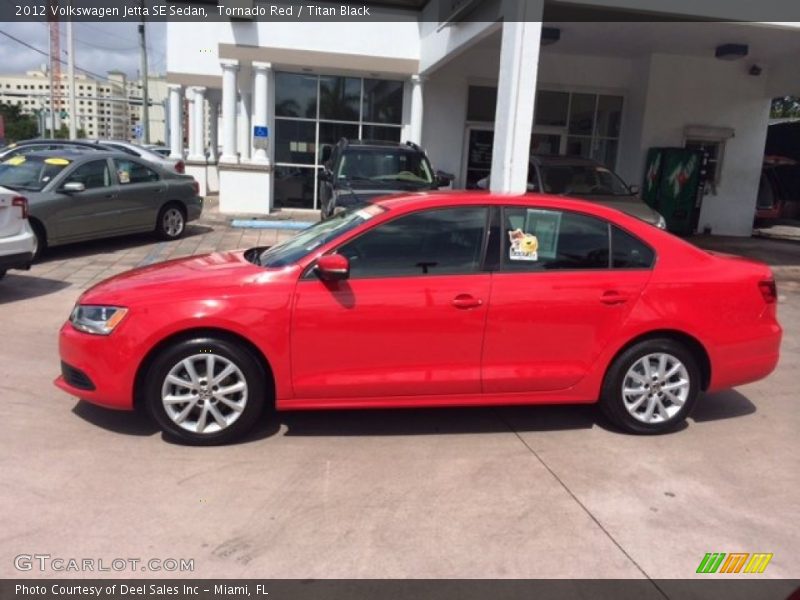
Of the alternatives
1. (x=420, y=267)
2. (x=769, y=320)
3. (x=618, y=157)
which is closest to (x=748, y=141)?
(x=618, y=157)

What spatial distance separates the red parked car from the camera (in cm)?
411

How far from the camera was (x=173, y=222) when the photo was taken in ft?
40.4

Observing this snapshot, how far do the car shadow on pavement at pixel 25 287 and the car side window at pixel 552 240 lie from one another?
6030 mm

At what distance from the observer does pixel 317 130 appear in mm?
16922

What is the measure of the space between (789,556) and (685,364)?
5.02 feet

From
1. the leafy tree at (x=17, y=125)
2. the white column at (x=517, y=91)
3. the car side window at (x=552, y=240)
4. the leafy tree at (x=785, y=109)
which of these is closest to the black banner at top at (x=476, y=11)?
the white column at (x=517, y=91)

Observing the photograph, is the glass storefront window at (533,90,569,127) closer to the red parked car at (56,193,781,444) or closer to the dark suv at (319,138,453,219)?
the dark suv at (319,138,453,219)

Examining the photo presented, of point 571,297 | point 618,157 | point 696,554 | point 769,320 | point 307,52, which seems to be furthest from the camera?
point 618,157

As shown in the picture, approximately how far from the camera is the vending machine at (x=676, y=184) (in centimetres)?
1514

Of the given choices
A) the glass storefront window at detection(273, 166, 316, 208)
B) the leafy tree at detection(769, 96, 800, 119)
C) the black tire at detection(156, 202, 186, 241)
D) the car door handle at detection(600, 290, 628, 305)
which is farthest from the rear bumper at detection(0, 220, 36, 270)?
Answer: the leafy tree at detection(769, 96, 800, 119)

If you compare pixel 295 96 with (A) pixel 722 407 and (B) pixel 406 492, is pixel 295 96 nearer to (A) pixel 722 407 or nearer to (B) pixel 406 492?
(A) pixel 722 407

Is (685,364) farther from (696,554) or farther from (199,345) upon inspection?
(199,345)

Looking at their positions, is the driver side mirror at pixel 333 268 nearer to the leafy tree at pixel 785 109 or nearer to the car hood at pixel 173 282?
the car hood at pixel 173 282

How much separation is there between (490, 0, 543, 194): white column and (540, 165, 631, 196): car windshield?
2.35m
